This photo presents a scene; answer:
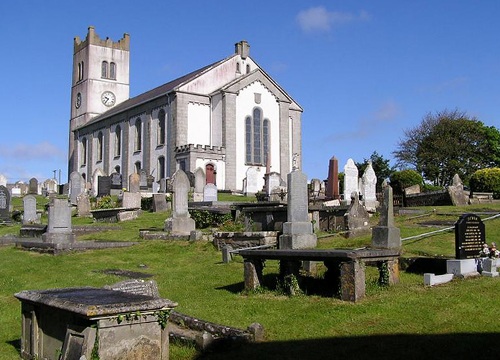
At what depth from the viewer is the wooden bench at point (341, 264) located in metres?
8.80

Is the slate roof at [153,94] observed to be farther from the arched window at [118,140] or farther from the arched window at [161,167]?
the arched window at [161,167]

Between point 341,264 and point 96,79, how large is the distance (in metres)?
63.9

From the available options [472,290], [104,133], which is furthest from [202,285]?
[104,133]

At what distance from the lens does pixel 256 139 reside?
51.6 m

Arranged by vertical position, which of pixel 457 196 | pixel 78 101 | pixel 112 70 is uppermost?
pixel 112 70

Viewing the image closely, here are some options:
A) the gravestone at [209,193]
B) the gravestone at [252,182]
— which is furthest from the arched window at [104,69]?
the gravestone at [209,193]

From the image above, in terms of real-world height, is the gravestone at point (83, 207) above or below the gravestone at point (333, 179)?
below

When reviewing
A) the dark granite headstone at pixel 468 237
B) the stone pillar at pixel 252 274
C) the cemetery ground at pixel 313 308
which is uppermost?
the dark granite headstone at pixel 468 237

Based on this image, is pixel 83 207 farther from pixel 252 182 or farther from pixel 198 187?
pixel 252 182

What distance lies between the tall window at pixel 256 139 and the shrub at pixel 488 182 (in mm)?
20832

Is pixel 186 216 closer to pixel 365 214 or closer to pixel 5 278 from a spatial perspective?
pixel 365 214

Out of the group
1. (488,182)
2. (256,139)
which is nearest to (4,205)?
(256,139)

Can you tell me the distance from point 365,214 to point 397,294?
891 cm

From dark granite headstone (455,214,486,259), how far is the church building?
105 ft
